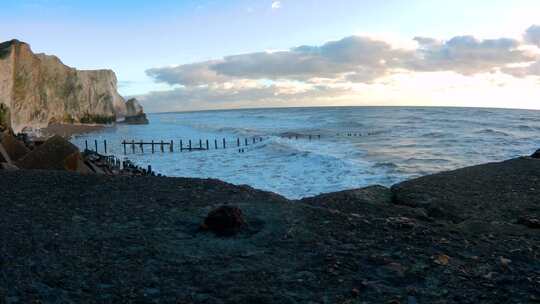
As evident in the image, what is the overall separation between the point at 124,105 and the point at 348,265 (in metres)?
99.6

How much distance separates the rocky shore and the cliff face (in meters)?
37.1

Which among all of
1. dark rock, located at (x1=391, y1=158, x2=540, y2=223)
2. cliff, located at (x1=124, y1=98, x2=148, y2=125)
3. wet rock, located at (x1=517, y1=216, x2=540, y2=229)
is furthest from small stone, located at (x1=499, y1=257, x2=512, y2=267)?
cliff, located at (x1=124, y1=98, x2=148, y2=125)

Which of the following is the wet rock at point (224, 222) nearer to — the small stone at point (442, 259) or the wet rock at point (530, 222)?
the small stone at point (442, 259)

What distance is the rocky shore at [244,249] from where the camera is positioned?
4766 millimetres

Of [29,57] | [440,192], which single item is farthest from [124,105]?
[440,192]

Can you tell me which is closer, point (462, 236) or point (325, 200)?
point (462, 236)

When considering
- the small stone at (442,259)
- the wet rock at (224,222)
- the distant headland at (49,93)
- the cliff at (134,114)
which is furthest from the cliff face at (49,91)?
the small stone at (442,259)

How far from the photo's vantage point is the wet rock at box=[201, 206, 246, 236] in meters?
6.59

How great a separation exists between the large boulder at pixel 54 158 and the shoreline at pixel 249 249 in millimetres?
4468

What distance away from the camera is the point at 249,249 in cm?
602

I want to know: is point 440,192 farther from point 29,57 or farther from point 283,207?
point 29,57

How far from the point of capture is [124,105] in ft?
328

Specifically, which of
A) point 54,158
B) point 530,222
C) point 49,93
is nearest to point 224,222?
point 530,222

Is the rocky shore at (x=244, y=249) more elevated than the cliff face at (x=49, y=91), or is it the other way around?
the cliff face at (x=49, y=91)
